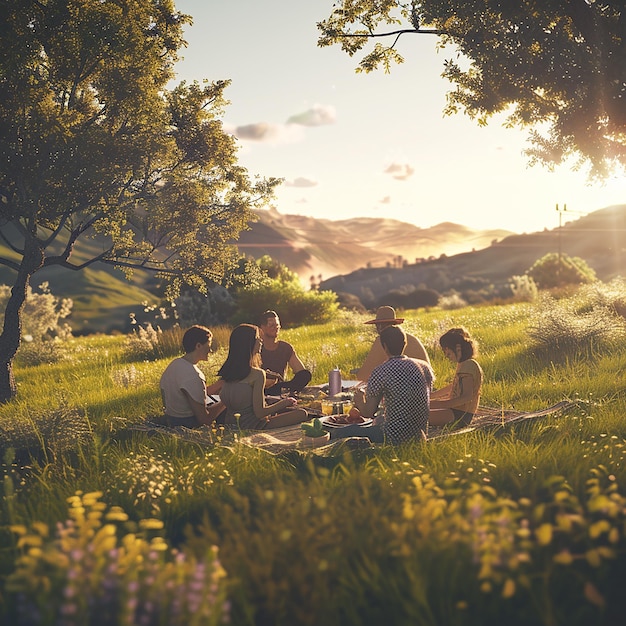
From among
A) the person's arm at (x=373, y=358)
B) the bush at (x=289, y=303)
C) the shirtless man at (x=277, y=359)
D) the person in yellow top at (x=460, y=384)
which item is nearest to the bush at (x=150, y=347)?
the bush at (x=289, y=303)

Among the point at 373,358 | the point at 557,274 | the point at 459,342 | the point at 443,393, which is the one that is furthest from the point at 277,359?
the point at 557,274

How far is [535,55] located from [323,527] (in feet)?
35.7

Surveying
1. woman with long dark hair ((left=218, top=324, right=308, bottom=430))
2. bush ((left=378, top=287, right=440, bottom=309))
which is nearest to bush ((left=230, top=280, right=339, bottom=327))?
woman with long dark hair ((left=218, top=324, right=308, bottom=430))

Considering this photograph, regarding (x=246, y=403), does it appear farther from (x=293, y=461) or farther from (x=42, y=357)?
(x=42, y=357)

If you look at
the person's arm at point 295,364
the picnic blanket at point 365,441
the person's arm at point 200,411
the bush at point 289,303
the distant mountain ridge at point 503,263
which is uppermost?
the distant mountain ridge at point 503,263

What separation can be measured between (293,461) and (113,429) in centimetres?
339

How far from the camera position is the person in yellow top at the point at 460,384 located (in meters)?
8.24

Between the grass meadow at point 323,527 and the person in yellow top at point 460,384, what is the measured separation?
0.68 metres

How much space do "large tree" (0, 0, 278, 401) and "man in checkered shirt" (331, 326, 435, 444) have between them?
22.7ft

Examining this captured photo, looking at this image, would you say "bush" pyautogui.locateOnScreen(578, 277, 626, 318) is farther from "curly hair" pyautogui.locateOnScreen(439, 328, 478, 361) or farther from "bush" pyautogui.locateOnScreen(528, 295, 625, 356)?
"curly hair" pyautogui.locateOnScreen(439, 328, 478, 361)

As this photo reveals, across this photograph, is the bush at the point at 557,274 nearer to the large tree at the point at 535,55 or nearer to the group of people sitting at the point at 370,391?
the large tree at the point at 535,55

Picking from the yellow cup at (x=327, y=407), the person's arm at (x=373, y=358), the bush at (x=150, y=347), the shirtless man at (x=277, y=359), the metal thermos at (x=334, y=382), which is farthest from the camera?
the bush at (x=150, y=347)

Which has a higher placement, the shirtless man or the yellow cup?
the shirtless man

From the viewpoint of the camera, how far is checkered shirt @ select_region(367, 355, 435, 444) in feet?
24.1
